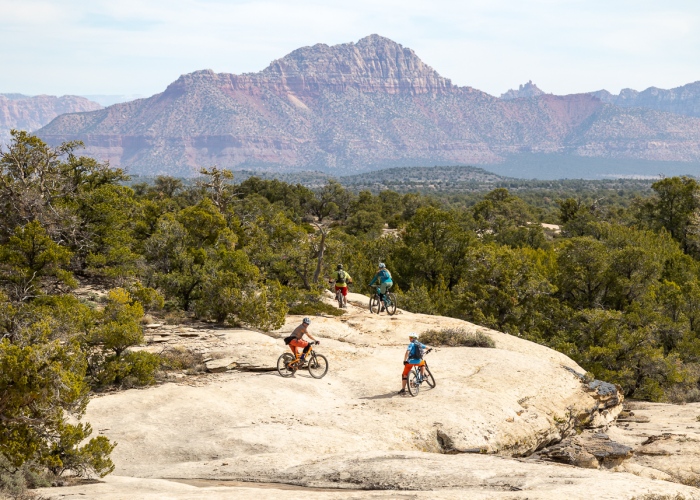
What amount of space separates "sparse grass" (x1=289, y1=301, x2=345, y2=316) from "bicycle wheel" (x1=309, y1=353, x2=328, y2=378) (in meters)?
8.12

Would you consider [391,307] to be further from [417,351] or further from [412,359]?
[412,359]

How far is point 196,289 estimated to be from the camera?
3183 cm

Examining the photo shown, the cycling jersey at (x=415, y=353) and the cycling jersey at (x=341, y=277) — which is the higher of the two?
the cycling jersey at (x=341, y=277)

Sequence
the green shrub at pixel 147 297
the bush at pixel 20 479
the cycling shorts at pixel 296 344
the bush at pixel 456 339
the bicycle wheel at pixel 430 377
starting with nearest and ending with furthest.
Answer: the bush at pixel 20 479, the bicycle wheel at pixel 430 377, the cycling shorts at pixel 296 344, the green shrub at pixel 147 297, the bush at pixel 456 339

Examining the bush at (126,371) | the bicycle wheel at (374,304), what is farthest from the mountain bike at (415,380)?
the bicycle wheel at (374,304)

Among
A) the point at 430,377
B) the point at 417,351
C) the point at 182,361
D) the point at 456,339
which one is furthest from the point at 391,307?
the point at 182,361

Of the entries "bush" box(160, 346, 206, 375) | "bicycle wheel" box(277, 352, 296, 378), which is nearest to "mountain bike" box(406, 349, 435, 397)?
"bicycle wheel" box(277, 352, 296, 378)

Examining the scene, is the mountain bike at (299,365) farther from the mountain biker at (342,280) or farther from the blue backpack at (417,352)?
the mountain biker at (342,280)

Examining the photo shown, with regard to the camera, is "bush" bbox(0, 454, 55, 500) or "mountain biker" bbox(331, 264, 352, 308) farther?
"mountain biker" bbox(331, 264, 352, 308)

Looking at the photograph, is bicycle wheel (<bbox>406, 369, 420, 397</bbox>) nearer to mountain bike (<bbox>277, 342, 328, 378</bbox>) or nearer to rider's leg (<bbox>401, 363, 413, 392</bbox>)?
rider's leg (<bbox>401, 363, 413, 392</bbox>)

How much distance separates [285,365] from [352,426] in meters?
4.74

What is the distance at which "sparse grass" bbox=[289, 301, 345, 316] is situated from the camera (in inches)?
1246

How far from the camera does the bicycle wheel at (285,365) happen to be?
74.1 ft

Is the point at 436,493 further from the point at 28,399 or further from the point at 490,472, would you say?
the point at 28,399
